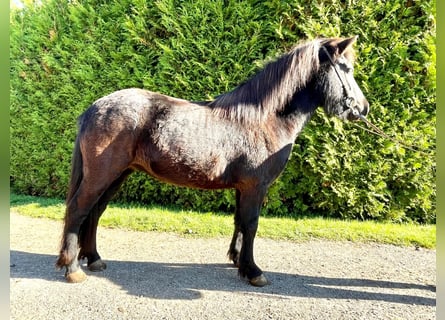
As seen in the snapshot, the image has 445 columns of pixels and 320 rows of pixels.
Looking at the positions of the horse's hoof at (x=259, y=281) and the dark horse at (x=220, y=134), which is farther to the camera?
the horse's hoof at (x=259, y=281)

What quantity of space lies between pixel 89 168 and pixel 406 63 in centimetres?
500

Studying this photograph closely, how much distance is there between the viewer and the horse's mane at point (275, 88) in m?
3.18

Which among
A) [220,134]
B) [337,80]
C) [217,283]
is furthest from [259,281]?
[337,80]

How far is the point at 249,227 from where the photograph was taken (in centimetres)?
316

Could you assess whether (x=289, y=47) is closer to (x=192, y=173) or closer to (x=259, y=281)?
(x=192, y=173)

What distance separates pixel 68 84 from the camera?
627 centimetres

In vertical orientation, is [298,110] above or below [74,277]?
above

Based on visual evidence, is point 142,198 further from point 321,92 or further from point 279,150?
point 321,92

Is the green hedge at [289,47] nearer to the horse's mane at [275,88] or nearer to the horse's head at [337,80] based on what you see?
the horse's mane at [275,88]

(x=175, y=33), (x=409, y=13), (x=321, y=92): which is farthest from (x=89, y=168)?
(x=409, y=13)

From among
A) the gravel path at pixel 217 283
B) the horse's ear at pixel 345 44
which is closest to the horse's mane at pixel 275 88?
the horse's ear at pixel 345 44

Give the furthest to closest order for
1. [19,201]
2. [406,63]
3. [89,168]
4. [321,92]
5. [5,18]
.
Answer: [19,201]
[406,63]
[321,92]
[89,168]
[5,18]

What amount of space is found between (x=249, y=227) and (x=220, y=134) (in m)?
0.97

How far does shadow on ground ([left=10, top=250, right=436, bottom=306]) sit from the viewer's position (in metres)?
3.02
